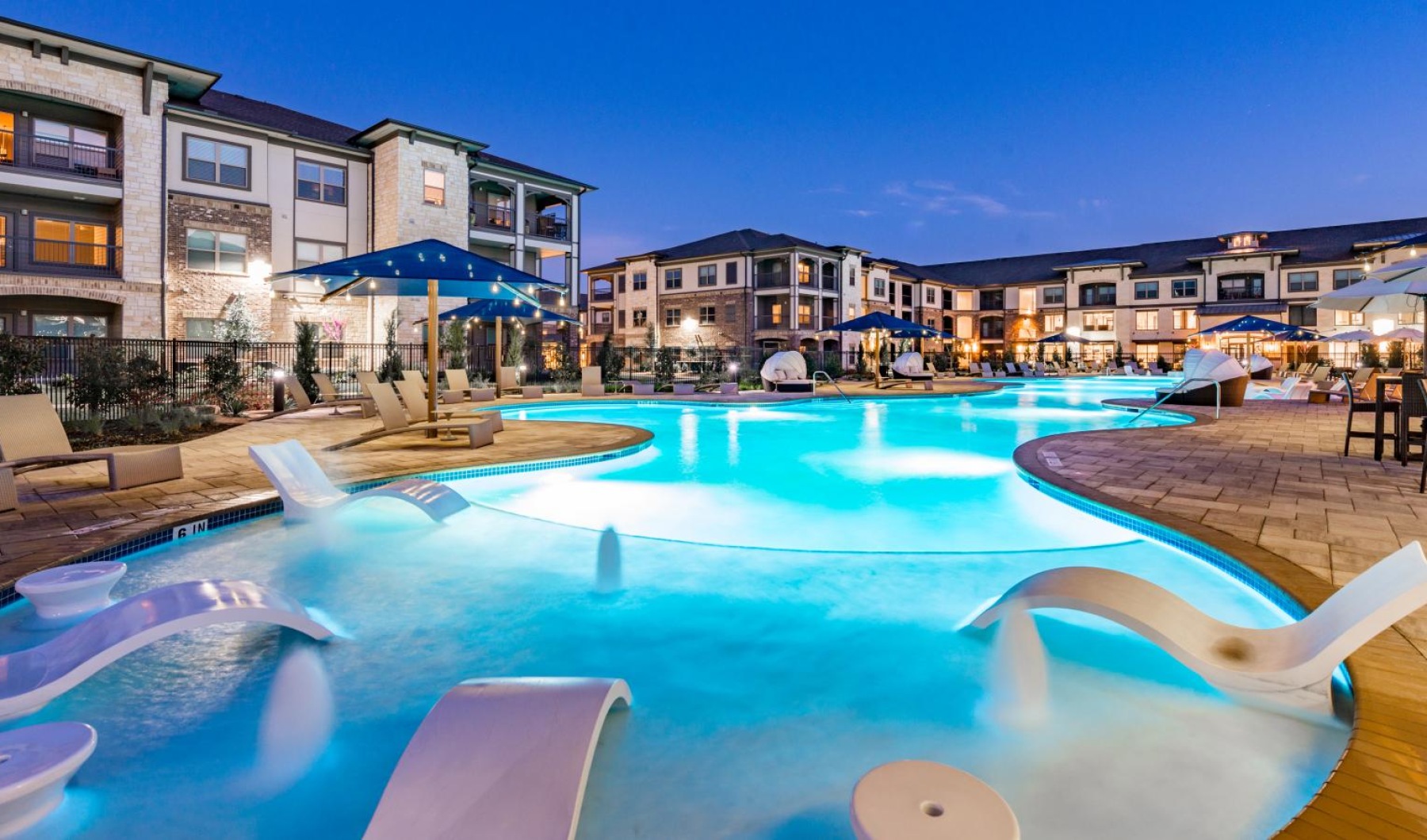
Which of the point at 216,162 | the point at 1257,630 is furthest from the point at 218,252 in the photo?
the point at 1257,630

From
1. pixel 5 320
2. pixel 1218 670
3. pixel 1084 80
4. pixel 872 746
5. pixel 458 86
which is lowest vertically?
pixel 872 746

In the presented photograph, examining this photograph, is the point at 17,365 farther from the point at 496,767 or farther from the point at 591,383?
the point at 496,767

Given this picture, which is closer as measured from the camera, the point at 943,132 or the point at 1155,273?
the point at 1155,273

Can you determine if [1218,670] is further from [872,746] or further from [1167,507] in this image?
[1167,507]

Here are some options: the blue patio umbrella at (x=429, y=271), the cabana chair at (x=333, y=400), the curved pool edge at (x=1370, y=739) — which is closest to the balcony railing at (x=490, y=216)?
the cabana chair at (x=333, y=400)

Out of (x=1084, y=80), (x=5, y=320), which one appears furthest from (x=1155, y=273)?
(x=5, y=320)

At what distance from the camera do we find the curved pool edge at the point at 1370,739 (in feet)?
6.04

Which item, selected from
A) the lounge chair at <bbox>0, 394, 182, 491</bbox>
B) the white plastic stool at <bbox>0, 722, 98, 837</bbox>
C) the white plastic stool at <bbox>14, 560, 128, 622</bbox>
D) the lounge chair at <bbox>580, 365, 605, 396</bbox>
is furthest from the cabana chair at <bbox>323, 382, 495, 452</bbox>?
the lounge chair at <bbox>580, 365, 605, 396</bbox>

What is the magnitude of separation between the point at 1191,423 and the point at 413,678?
41.1ft

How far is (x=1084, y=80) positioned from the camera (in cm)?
6631

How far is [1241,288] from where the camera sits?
145ft

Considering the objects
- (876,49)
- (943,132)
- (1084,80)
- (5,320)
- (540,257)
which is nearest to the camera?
(5,320)

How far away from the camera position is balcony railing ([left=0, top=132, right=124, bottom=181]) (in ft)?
62.0

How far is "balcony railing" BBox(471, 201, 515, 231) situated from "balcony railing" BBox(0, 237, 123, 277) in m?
11.0
